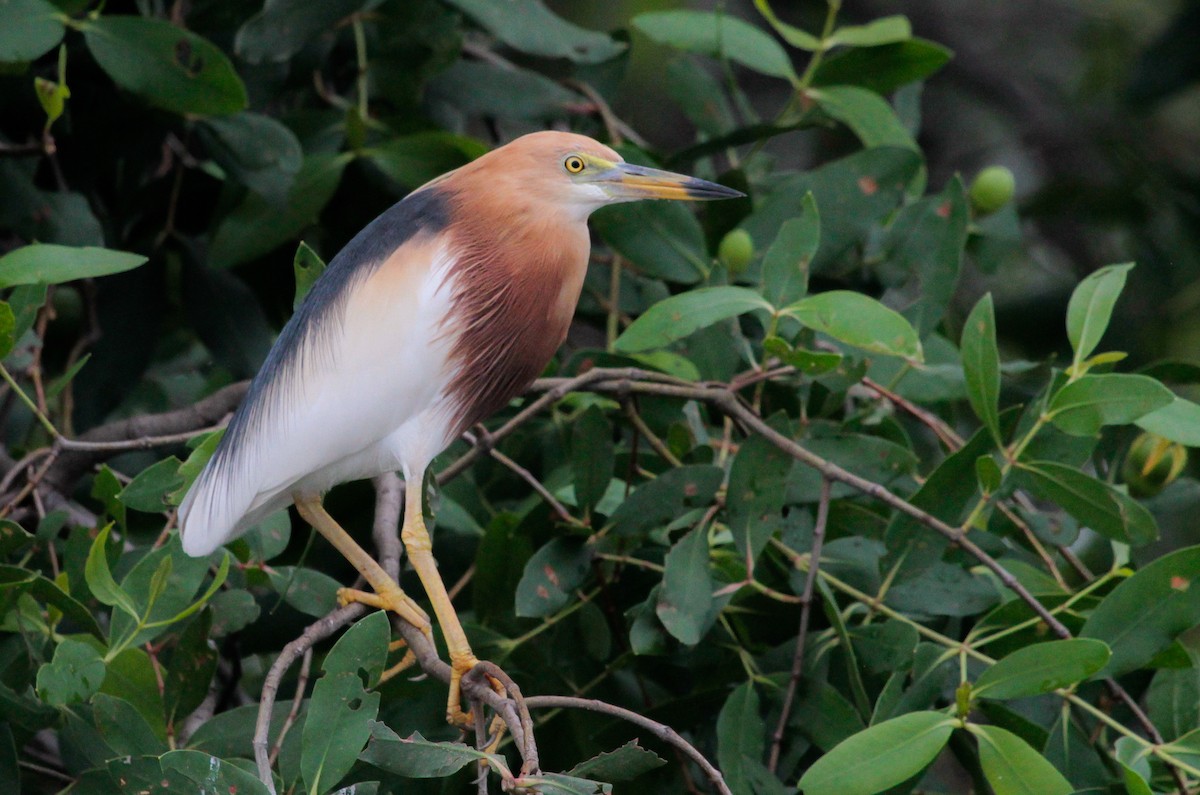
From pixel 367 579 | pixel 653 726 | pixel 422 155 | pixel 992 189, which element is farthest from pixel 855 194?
pixel 653 726

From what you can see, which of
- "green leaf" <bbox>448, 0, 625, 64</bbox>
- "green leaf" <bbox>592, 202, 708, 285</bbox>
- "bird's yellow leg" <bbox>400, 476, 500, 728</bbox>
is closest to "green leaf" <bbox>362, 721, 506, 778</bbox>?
"bird's yellow leg" <bbox>400, 476, 500, 728</bbox>

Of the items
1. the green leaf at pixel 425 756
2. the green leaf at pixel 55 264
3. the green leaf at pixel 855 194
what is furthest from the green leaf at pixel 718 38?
the green leaf at pixel 425 756

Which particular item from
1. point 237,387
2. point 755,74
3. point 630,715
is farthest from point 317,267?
point 755,74

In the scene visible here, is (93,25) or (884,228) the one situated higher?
(93,25)

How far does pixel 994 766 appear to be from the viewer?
164cm

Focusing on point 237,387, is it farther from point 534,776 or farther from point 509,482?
point 534,776

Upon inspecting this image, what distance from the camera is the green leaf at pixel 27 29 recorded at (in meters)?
2.20

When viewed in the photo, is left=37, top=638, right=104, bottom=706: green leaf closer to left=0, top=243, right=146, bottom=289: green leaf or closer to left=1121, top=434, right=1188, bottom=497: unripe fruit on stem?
left=0, top=243, right=146, bottom=289: green leaf

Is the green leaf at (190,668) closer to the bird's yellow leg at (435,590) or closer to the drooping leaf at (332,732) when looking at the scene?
the bird's yellow leg at (435,590)

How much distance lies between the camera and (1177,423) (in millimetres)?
1863

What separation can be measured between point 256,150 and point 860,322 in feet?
3.95

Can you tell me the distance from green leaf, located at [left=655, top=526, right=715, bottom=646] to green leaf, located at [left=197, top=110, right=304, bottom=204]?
41.8 inches

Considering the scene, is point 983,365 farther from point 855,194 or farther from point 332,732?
point 332,732

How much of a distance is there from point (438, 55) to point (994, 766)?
175 centimetres
